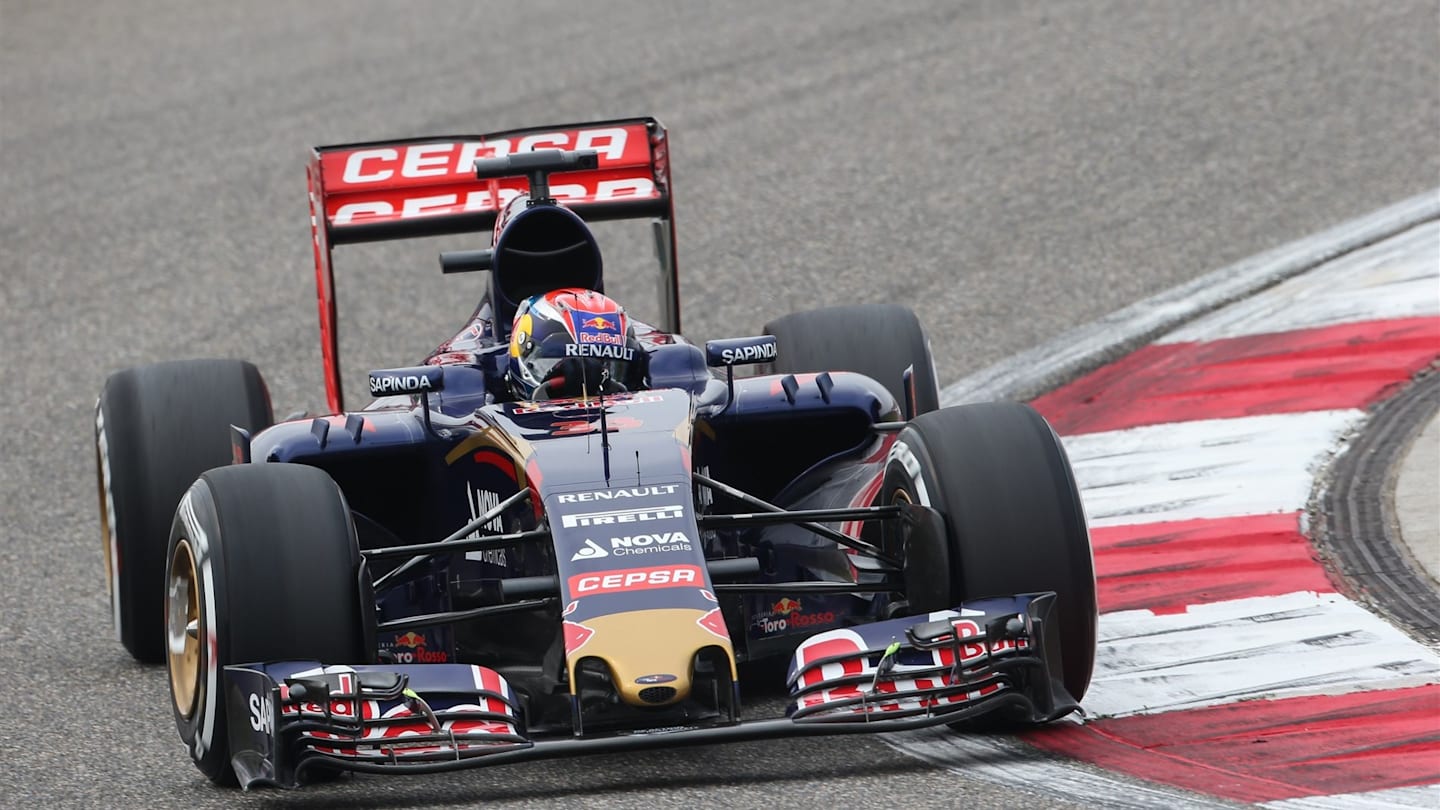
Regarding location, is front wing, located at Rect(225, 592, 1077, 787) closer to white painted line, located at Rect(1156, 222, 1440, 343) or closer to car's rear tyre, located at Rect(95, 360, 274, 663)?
car's rear tyre, located at Rect(95, 360, 274, 663)

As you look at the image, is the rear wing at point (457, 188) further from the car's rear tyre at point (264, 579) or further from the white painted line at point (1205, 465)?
the car's rear tyre at point (264, 579)

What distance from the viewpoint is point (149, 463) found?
7.66 m

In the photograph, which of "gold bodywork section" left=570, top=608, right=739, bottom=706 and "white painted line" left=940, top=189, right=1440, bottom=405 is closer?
"gold bodywork section" left=570, top=608, right=739, bottom=706

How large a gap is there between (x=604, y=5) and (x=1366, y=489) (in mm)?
11218

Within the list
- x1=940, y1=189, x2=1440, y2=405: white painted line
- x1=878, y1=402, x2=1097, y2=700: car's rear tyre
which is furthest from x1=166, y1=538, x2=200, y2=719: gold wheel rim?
x1=940, y1=189, x2=1440, y2=405: white painted line

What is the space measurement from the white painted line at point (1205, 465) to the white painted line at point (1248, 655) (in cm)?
115

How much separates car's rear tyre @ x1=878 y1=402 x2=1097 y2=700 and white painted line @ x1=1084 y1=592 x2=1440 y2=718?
0.42 metres

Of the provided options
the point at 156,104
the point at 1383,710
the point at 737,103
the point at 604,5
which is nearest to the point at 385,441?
the point at 1383,710

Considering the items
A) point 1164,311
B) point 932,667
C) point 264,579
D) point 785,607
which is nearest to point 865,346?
point 785,607

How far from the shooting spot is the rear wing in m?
8.62

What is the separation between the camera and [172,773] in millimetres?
6203

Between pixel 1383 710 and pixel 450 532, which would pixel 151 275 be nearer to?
pixel 450 532

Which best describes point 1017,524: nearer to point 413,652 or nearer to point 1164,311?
point 413,652

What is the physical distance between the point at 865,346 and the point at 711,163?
260 inches
